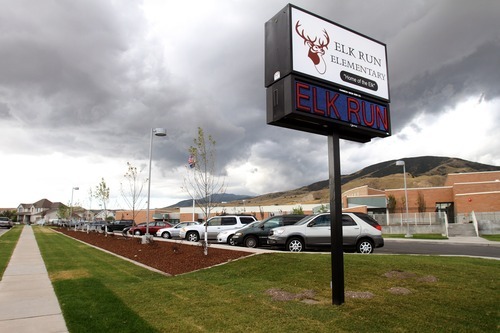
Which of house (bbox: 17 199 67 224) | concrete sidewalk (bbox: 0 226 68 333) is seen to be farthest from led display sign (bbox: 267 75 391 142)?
house (bbox: 17 199 67 224)

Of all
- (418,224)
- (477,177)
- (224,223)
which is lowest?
A: (418,224)

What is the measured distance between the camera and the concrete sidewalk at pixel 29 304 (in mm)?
5863

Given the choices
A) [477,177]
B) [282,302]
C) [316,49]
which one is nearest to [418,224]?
[477,177]

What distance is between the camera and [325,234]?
591 inches

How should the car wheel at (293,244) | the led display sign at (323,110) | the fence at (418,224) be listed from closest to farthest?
the led display sign at (323,110) < the car wheel at (293,244) < the fence at (418,224)

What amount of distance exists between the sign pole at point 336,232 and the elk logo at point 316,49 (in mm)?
1594

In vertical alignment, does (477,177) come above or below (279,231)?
above

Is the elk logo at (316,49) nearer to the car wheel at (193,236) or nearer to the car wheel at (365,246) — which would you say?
the car wheel at (365,246)

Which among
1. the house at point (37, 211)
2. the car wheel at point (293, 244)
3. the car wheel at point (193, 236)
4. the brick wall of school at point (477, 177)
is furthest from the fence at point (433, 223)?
the house at point (37, 211)

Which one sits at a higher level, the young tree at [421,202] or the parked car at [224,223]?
the young tree at [421,202]

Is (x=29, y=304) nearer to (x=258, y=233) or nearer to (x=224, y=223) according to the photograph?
(x=258, y=233)

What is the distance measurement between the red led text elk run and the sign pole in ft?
2.48

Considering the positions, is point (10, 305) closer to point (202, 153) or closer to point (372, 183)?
point (202, 153)

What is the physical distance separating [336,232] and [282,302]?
1.59 meters
